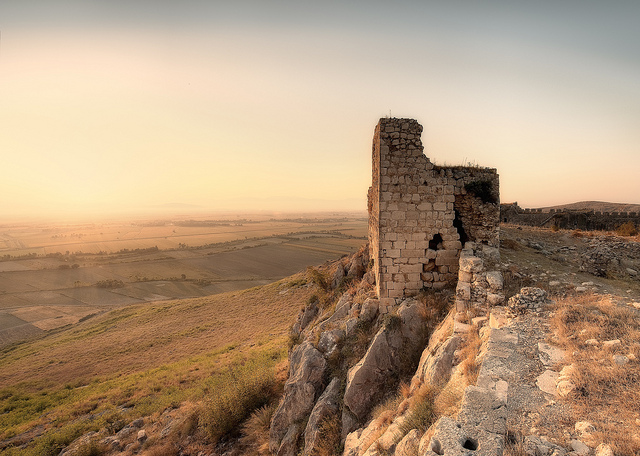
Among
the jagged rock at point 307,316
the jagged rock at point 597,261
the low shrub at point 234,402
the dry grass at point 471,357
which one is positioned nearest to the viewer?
the dry grass at point 471,357

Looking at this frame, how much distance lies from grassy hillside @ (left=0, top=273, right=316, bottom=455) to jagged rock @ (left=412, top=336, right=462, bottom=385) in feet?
28.2

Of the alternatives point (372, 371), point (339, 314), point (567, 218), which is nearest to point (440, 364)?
point (372, 371)

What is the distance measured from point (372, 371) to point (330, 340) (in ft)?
6.66

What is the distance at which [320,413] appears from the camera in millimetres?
7383

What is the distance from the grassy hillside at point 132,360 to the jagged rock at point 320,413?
211 inches

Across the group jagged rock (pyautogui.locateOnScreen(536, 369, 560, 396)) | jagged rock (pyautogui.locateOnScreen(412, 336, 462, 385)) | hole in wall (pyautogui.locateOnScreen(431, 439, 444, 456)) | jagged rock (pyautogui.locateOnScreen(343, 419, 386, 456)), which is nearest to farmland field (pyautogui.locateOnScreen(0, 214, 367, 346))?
jagged rock (pyautogui.locateOnScreen(343, 419, 386, 456))

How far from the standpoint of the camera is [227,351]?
19266mm

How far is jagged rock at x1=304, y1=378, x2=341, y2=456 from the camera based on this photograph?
23.0 feet

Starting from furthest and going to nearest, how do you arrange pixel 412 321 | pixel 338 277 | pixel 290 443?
1. pixel 338 277
2. pixel 412 321
3. pixel 290 443

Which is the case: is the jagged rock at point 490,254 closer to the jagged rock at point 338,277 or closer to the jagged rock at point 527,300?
the jagged rock at point 527,300

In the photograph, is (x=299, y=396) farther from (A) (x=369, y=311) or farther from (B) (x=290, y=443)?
(A) (x=369, y=311)

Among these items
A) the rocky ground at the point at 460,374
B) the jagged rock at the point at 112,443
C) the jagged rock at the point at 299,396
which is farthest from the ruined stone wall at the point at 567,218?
the jagged rock at the point at 112,443

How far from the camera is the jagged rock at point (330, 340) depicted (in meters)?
8.92

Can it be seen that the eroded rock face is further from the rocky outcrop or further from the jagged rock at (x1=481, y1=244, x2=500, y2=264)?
the jagged rock at (x1=481, y1=244, x2=500, y2=264)
